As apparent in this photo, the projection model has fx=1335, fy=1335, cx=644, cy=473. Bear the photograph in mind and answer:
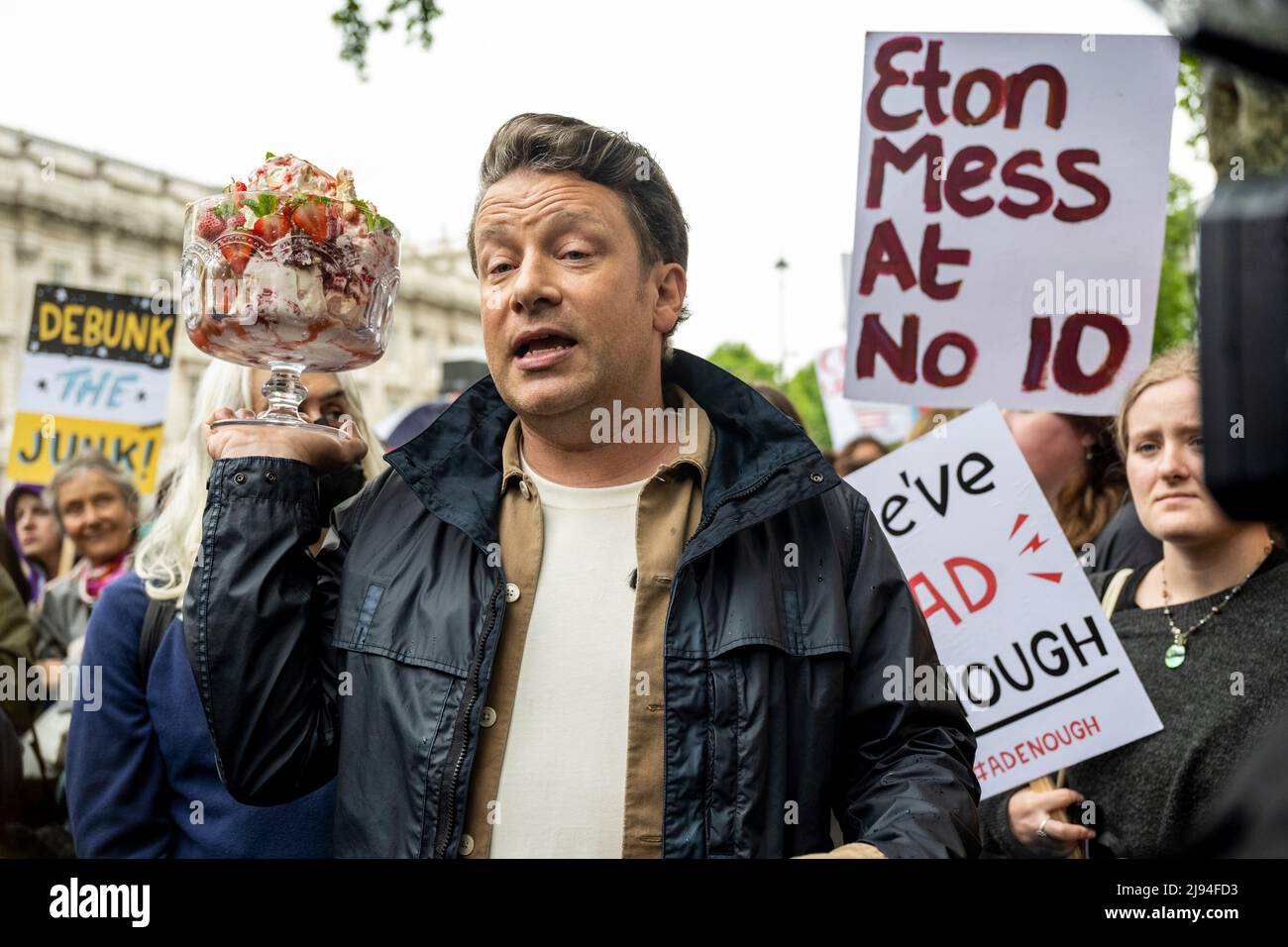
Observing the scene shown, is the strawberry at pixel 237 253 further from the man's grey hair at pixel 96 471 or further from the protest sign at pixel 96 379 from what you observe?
the protest sign at pixel 96 379

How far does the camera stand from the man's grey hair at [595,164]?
243 centimetres

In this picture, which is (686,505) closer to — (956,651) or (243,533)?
(243,533)

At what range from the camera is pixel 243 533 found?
7.28 feet

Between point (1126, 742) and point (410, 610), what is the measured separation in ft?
5.58

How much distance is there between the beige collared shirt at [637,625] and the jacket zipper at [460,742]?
0.03 meters

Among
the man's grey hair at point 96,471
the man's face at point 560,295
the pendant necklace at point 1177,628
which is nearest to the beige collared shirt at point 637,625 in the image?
the man's face at point 560,295

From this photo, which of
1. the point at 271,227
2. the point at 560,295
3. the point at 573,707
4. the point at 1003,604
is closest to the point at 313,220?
the point at 271,227

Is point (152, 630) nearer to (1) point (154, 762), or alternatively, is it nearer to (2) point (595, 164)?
(1) point (154, 762)

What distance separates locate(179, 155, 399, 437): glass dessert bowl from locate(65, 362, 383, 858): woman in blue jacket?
0.69 meters

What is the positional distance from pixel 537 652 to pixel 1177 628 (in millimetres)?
1605

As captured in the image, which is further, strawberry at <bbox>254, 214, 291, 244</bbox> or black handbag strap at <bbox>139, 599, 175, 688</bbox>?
black handbag strap at <bbox>139, 599, 175, 688</bbox>

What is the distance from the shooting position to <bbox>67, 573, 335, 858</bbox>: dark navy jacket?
2.83 meters

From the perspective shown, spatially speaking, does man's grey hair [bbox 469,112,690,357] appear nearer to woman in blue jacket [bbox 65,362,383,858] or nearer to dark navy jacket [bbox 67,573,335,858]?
woman in blue jacket [bbox 65,362,383,858]

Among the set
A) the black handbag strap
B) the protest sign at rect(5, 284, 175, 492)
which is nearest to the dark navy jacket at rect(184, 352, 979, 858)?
the black handbag strap
